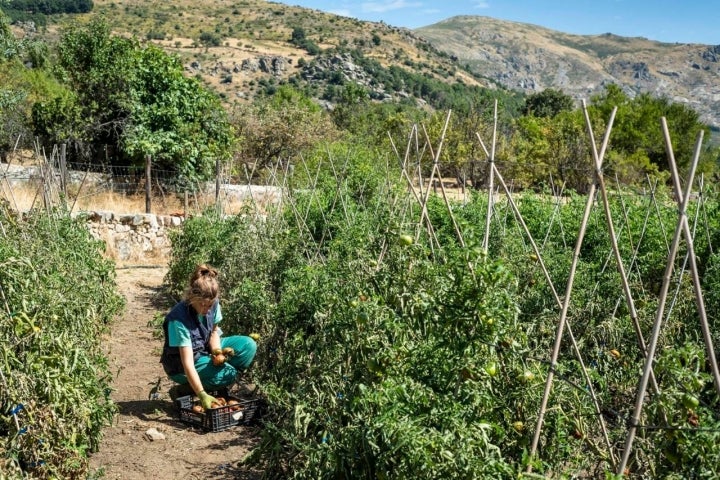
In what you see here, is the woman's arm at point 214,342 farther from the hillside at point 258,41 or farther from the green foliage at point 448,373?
the hillside at point 258,41

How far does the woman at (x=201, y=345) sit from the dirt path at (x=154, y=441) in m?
0.24

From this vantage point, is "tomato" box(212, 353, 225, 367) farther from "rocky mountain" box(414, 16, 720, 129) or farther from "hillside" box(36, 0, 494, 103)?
"rocky mountain" box(414, 16, 720, 129)

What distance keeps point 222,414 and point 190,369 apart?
13.2 inches

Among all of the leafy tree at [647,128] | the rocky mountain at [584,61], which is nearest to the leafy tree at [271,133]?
the leafy tree at [647,128]

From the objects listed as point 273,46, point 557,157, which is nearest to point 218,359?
point 557,157

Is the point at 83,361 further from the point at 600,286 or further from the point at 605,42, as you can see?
the point at 605,42

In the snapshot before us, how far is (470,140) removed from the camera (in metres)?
22.6

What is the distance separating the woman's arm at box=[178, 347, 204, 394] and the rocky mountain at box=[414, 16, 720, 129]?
13620 centimetres

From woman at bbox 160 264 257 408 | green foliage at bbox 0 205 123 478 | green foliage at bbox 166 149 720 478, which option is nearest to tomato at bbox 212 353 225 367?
woman at bbox 160 264 257 408

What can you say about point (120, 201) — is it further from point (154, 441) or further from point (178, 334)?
point (154, 441)

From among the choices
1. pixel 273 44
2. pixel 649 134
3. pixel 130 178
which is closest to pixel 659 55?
pixel 273 44

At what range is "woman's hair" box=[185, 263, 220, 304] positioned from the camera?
13.3 feet

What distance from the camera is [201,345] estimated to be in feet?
14.2

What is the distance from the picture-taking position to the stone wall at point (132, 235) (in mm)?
10344
